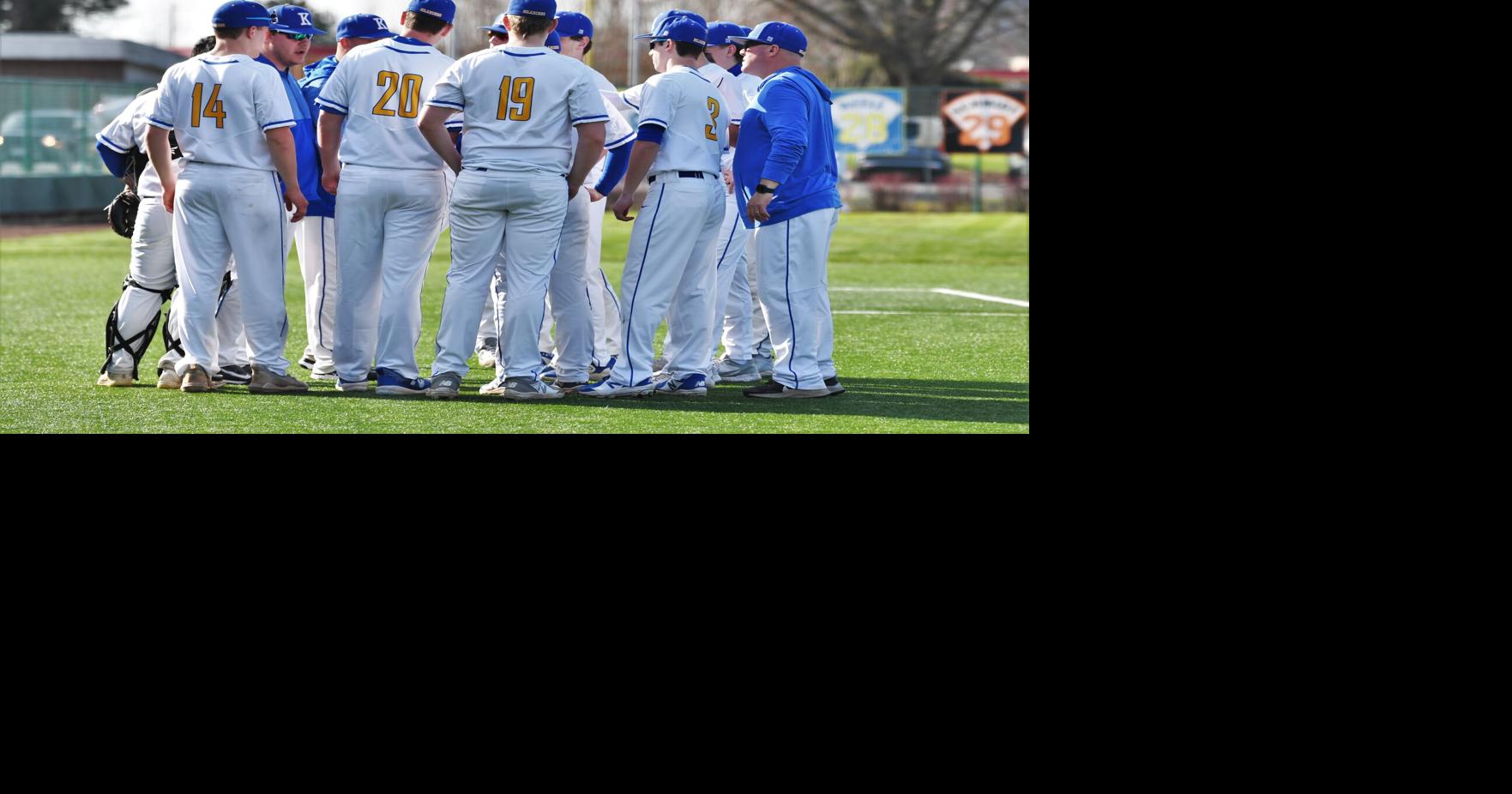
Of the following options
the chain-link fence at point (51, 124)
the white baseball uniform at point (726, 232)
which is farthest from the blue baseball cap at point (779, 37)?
the chain-link fence at point (51, 124)

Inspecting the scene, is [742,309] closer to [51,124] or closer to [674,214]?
[674,214]

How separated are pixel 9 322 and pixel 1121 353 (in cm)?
941

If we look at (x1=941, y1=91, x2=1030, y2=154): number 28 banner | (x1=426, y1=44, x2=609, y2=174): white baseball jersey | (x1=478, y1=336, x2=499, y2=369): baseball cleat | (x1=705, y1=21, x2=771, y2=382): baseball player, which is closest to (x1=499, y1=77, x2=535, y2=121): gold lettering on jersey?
(x1=426, y1=44, x2=609, y2=174): white baseball jersey

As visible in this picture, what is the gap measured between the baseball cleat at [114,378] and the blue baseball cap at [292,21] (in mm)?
1843

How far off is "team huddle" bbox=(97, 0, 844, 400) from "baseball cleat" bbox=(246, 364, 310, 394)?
0.04 ft

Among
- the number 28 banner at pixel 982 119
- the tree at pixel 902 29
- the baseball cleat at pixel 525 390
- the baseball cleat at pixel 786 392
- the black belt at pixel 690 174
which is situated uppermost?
the tree at pixel 902 29

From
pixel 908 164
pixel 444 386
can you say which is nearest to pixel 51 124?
pixel 908 164

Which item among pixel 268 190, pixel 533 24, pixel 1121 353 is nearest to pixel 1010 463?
pixel 1121 353

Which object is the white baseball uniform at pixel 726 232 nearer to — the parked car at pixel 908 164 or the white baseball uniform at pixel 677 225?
the white baseball uniform at pixel 677 225

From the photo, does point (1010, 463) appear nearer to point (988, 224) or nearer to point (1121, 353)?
point (1121, 353)

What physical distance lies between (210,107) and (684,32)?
7.27ft

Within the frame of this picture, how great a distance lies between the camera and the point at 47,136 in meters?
26.7

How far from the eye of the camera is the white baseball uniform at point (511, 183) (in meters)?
7.25

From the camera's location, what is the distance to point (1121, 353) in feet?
12.3
